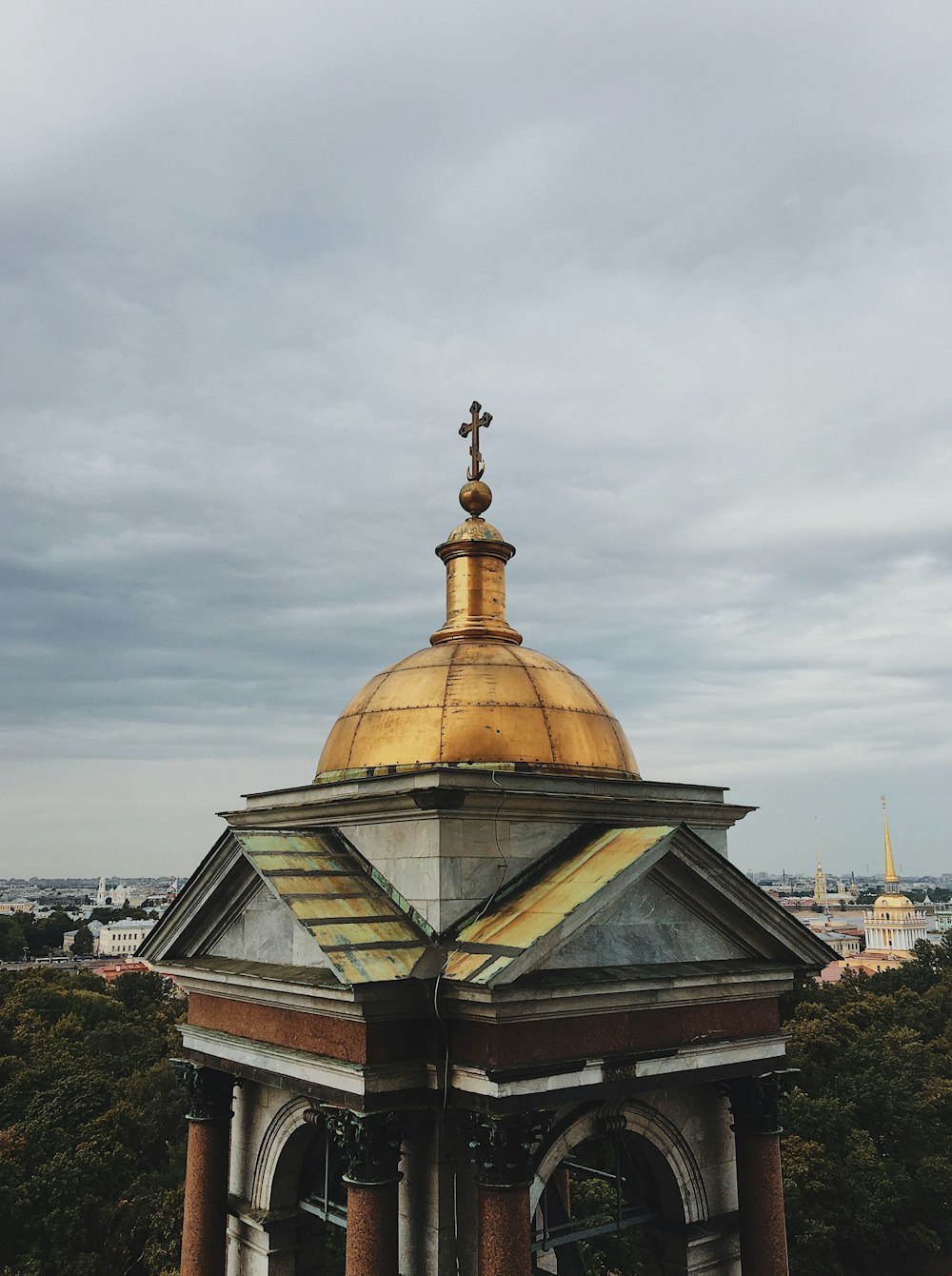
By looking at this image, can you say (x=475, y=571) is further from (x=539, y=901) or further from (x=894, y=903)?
(x=894, y=903)

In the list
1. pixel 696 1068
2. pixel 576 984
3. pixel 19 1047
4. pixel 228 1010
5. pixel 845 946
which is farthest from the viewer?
pixel 845 946

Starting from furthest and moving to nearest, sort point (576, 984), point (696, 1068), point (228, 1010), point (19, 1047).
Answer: point (19, 1047)
point (228, 1010)
point (696, 1068)
point (576, 984)

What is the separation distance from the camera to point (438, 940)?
40.1 ft

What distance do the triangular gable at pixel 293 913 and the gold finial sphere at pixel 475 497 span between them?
6.68 meters

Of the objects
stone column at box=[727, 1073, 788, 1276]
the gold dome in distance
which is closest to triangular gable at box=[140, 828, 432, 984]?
the gold dome in distance

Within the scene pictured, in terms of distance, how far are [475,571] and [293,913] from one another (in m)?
7.65

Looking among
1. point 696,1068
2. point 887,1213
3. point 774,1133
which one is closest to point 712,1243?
point 774,1133

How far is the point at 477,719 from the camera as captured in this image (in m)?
14.6

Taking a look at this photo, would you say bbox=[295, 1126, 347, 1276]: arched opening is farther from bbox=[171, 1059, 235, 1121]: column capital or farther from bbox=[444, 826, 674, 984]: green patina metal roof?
bbox=[444, 826, 674, 984]: green patina metal roof

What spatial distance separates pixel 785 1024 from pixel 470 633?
1790 inches

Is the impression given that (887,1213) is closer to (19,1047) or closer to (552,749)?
(552,749)

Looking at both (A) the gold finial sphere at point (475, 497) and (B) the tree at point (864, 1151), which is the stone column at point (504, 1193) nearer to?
(A) the gold finial sphere at point (475, 497)

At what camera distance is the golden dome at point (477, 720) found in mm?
14453

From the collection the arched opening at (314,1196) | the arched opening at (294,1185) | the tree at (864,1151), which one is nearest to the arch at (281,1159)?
the arched opening at (294,1185)
